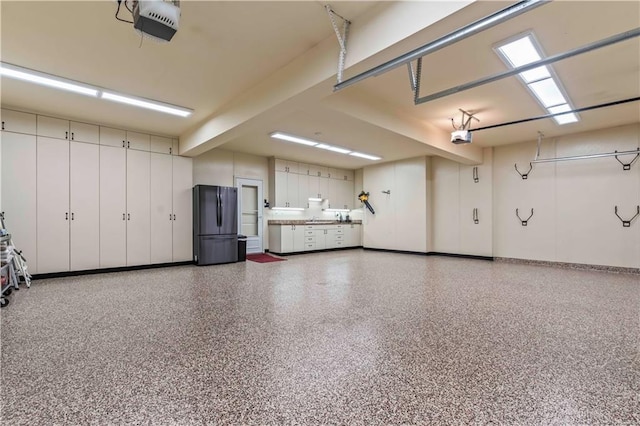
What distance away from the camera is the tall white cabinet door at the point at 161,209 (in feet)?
20.4

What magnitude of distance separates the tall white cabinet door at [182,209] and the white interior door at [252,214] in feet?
5.12

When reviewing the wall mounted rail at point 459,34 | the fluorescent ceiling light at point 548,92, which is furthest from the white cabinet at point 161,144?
the fluorescent ceiling light at point 548,92

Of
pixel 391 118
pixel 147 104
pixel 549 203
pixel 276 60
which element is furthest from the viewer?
pixel 549 203

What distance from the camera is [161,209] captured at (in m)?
6.31

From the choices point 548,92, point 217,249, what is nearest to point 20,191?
point 217,249

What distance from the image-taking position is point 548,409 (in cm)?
160

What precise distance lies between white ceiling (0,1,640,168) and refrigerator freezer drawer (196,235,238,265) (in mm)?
2554

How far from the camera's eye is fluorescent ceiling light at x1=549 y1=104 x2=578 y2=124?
469 centimetres

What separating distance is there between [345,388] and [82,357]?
198 cm

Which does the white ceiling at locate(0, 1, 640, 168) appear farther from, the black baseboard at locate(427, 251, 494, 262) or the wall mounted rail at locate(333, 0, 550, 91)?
the black baseboard at locate(427, 251, 494, 262)

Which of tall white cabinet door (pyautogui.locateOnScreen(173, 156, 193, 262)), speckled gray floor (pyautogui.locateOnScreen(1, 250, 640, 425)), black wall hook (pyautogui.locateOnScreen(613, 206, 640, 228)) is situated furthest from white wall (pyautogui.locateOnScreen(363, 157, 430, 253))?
tall white cabinet door (pyautogui.locateOnScreen(173, 156, 193, 262))

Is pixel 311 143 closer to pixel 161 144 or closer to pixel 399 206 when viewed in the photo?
pixel 161 144

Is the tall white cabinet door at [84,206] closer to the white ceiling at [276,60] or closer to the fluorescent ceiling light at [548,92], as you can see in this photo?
the white ceiling at [276,60]

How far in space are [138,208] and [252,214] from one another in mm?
2946
